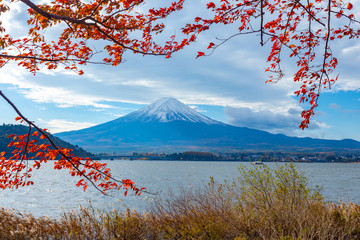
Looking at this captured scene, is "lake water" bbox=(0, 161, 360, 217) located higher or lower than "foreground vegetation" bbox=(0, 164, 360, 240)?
lower

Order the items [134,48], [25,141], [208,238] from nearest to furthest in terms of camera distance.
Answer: [25,141], [208,238], [134,48]

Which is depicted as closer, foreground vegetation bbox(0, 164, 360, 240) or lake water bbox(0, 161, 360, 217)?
foreground vegetation bbox(0, 164, 360, 240)

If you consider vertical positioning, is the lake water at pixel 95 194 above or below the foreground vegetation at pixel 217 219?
below

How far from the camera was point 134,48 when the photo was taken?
312 inches

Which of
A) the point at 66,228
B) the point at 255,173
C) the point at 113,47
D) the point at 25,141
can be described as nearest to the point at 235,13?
the point at 113,47

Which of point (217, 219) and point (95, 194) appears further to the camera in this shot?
point (95, 194)

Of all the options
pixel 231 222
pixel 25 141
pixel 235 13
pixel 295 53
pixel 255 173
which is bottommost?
pixel 231 222

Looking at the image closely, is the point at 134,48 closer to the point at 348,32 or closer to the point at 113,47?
the point at 113,47

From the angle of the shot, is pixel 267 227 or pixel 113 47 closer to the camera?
pixel 267 227

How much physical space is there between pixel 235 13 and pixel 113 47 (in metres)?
3.53

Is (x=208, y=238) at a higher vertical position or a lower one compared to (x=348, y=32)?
lower

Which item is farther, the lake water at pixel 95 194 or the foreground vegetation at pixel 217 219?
the lake water at pixel 95 194

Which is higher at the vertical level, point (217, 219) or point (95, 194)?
point (217, 219)

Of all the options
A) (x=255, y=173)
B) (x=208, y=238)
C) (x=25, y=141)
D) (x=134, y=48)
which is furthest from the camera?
(x=255, y=173)
